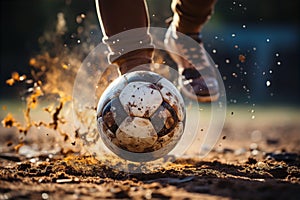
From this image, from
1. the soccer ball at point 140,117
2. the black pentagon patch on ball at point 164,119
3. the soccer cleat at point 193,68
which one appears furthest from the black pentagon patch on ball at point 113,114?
the soccer cleat at point 193,68

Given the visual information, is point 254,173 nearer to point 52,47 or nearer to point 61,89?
point 61,89

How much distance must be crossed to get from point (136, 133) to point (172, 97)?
0.32 meters

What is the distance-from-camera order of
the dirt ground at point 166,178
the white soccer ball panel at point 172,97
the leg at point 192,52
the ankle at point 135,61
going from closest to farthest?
1. the dirt ground at point 166,178
2. the white soccer ball panel at point 172,97
3. the ankle at point 135,61
4. the leg at point 192,52

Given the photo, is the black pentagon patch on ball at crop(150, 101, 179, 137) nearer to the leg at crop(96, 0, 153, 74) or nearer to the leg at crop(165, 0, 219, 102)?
the leg at crop(96, 0, 153, 74)

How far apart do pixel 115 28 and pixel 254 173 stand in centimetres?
125

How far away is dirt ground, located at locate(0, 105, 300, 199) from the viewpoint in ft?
9.12

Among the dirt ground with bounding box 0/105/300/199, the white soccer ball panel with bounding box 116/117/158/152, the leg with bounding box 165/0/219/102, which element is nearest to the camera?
the dirt ground with bounding box 0/105/300/199

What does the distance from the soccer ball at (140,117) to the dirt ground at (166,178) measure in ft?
0.55

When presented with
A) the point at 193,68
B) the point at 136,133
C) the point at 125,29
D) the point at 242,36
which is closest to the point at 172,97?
the point at 136,133

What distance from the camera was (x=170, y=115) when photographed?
3287 mm

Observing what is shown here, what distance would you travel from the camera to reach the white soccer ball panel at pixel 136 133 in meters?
3.20

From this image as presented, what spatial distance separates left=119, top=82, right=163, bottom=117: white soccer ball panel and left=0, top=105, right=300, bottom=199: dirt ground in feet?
1.23

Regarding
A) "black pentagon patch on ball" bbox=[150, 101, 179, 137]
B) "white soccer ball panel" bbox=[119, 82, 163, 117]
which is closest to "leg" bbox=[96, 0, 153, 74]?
"white soccer ball panel" bbox=[119, 82, 163, 117]

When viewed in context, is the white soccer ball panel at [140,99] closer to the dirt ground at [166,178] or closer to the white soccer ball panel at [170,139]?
the white soccer ball panel at [170,139]
